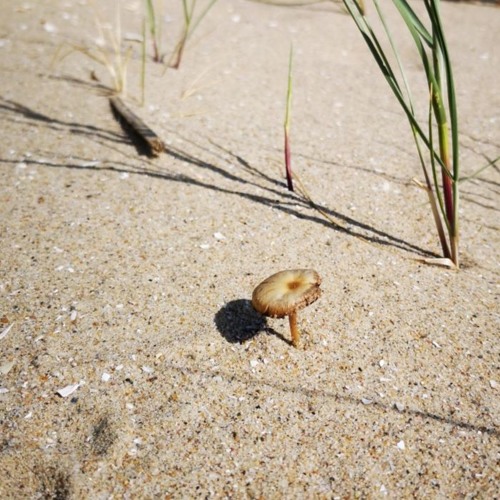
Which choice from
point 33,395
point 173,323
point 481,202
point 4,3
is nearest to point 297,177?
point 481,202

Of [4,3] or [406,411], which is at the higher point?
[4,3]

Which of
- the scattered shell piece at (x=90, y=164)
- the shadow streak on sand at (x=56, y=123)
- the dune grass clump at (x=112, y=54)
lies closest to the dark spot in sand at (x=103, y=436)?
the scattered shell piece at (x=90, y=164)

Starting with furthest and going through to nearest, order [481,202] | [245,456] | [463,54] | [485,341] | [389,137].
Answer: [463,54], [389,137], [481,202], [485,341], [245,456]

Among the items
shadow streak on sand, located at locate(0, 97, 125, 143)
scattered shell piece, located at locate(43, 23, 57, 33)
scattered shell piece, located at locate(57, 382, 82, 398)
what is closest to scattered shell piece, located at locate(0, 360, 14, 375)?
scattered shell piece, located at locate(57, 382, 82, 398)

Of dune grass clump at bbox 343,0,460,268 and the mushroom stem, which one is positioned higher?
dune grass clump at bbox 343,0,460,268

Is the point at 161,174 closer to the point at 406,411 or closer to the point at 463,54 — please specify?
the point at 406,411

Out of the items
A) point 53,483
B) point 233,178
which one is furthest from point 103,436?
point 233,178

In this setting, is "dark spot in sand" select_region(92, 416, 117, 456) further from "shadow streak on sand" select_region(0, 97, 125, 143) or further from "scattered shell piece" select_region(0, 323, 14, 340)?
"shadow streak on sand" select_region(0, 97, 125, 143)
